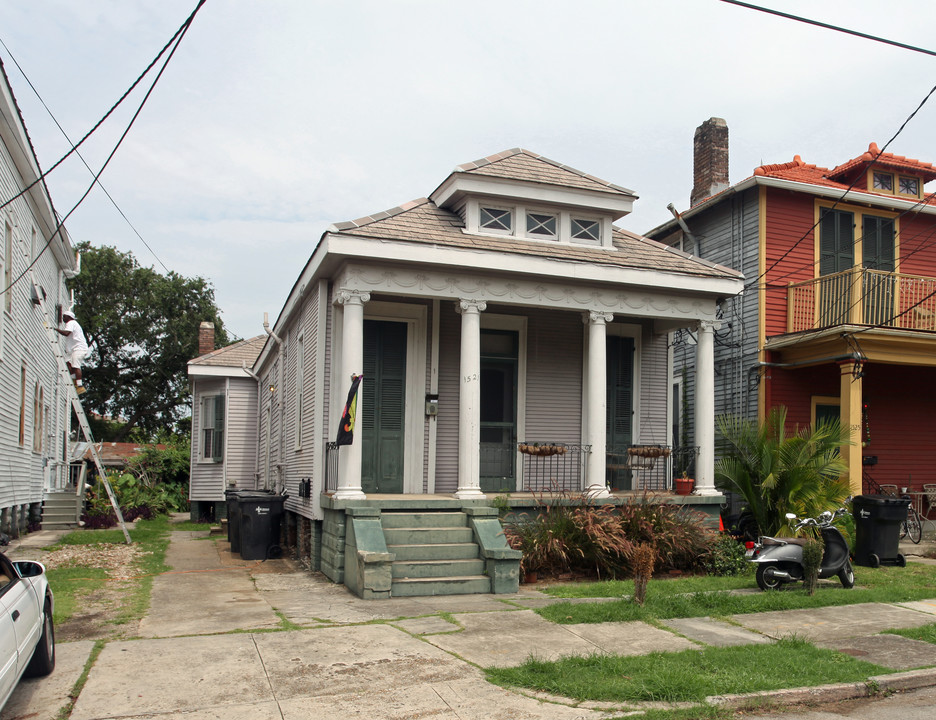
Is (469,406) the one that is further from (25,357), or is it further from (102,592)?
(25,357)

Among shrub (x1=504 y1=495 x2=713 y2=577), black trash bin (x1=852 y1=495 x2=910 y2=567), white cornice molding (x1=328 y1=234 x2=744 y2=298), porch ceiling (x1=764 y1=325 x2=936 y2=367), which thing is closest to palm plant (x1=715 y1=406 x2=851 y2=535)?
black trash bin (x1=852 y1=495 x2=910 y2=567)

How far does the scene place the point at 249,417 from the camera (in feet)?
74.7

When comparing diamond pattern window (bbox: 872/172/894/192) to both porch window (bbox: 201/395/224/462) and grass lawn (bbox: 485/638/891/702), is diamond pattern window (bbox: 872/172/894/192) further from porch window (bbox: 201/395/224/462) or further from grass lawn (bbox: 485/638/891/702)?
porch window (bbox: 201/395/224/462)

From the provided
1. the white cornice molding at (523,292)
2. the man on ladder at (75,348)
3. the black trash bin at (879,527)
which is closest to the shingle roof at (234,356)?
the man on ladder at (75,348)

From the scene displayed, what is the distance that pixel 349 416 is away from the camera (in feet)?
35.1

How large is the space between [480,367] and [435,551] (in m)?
3.92

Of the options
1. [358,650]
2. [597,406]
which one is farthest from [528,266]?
[358,650]

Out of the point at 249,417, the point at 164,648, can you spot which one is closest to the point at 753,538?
the point at 164,648

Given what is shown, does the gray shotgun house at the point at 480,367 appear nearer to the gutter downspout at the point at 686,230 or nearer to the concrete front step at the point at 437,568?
the concrete front step at the point at 437,568

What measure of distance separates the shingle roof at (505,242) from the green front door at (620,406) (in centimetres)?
178

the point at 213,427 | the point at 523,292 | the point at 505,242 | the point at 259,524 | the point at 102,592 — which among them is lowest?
the point at 102,592

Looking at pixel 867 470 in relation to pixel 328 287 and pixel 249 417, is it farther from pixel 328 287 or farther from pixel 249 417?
pixel 249 417

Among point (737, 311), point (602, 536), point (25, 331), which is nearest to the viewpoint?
point (602, 536)

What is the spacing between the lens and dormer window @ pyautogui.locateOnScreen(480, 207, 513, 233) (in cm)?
1275
